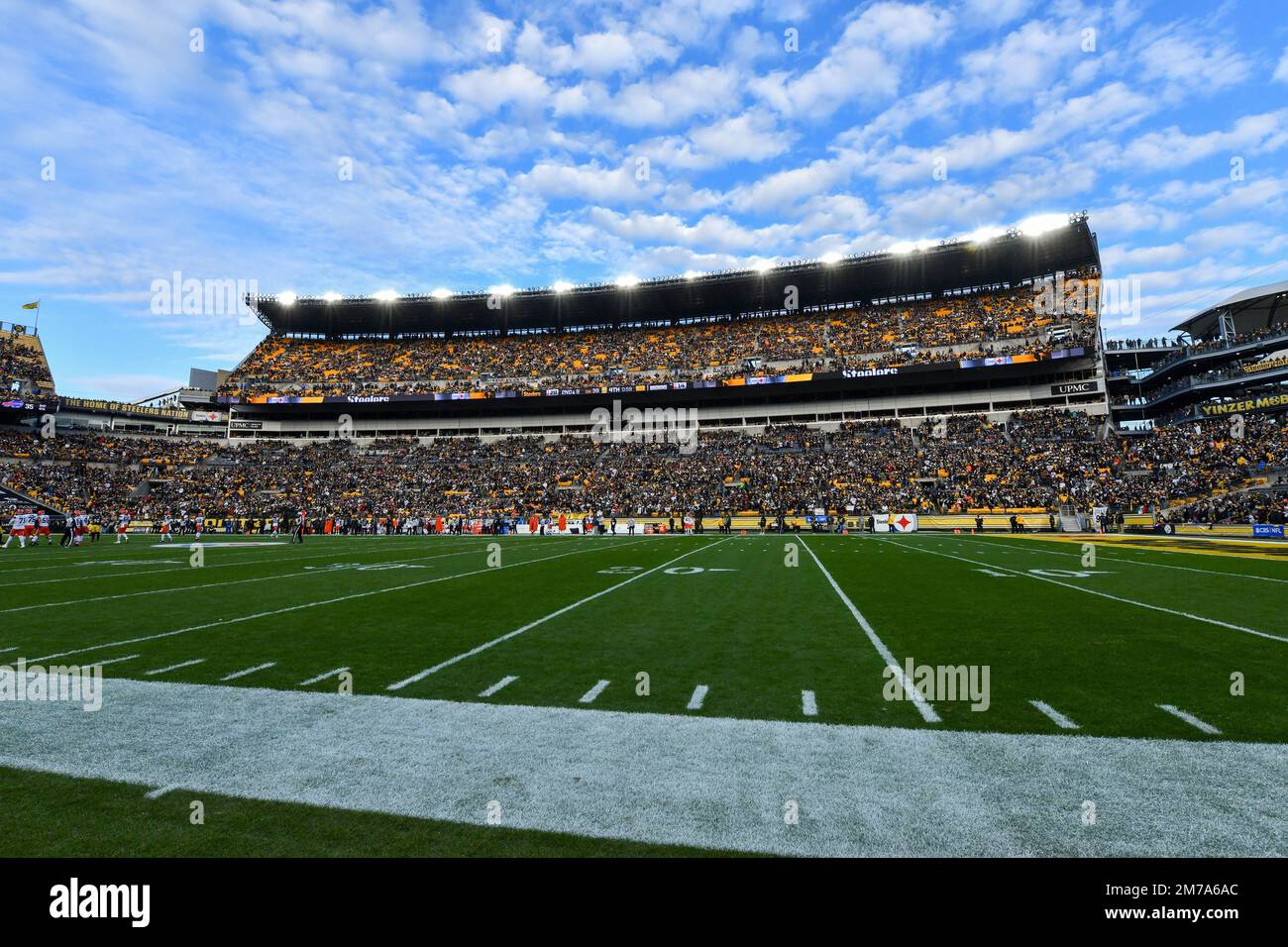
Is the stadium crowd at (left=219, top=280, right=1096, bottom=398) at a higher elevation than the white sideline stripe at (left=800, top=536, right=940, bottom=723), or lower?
higher

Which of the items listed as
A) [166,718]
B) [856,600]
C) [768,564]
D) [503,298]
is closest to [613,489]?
[503,298]

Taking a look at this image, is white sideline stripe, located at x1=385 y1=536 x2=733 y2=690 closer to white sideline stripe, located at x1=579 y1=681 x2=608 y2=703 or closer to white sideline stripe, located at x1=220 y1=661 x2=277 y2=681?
white sideline stripe, located at x1=220 y1=661 x2=277 y2=681

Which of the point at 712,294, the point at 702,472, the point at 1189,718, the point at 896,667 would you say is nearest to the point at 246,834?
the point at 896,667

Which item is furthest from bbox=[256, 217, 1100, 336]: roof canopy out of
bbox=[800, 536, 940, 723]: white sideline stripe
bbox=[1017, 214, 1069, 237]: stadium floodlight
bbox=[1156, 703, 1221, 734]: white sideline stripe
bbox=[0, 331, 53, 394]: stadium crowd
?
bbox=[1156, 703, 1221, 734]: white sideline stripe

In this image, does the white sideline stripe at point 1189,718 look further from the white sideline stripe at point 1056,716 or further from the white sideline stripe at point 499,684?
the white sideline stripe at point 499,684

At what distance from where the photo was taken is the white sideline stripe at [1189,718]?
190 inches

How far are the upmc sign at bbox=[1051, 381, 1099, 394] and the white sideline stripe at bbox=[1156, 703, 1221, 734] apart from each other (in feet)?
192

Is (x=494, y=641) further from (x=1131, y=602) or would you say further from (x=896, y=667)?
(x=1131, y=602)

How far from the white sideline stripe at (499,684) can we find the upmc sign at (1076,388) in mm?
60567

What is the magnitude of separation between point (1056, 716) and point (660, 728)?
3.20 meters

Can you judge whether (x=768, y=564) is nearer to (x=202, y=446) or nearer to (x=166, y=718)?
(x=166, y=718)

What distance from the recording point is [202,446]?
209 ft

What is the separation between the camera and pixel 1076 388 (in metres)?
53.8

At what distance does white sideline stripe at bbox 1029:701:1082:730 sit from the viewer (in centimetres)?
495
